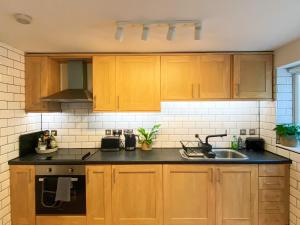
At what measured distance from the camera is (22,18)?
1618mm

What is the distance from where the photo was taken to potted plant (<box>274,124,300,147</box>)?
2393 millimetres

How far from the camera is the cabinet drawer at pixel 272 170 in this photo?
7.72 ft

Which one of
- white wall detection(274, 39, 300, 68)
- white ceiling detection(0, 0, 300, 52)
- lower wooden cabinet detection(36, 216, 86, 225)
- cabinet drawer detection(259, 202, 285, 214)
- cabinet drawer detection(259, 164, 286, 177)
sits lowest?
lower wooden cabinet detection(36, 216, 86, 225)

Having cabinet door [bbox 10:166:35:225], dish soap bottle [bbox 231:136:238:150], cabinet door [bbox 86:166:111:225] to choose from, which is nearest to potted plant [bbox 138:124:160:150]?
cabinet door [bbox 86:166:111:225]

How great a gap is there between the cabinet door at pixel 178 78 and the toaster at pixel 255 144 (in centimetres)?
96

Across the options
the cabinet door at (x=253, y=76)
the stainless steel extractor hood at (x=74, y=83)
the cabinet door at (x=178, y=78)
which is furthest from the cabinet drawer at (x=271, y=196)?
the stainless steel extractor hood at (x=74, y=83)

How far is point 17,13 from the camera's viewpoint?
1.56 m

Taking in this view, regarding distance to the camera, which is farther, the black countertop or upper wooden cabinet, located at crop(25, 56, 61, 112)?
upper wooden cabinet, located at crop(25, 56, 61, 112)

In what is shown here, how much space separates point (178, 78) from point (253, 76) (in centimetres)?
91

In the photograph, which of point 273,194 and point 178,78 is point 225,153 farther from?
point 178,78

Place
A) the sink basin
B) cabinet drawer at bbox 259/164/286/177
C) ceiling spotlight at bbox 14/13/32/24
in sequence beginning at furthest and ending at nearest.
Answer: the sink basin, cabinet drawer at bbox 259/164/286/177, ceiling spotlight at bbox 14/13/32/24

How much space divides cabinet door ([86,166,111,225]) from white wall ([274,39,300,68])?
2.23 m

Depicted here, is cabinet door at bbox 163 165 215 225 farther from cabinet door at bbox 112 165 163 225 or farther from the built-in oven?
the built-in oven

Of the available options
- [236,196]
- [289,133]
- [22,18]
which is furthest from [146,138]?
[22,18]
